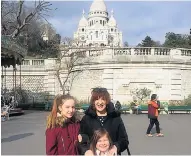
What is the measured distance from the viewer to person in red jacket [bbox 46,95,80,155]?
4590 mm

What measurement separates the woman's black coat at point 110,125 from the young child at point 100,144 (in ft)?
0.77

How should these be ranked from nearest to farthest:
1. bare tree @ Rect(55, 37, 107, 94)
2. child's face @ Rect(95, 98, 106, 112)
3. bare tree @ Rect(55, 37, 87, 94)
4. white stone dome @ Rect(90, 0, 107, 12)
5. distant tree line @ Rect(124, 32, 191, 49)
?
child's face @ Rect(95, 98, 106, 112) → bare tree @ Rect(55, 37, 107, 94) → bare tree @ Rect(55, 37, 87, 94) → distant tree line @ Rect(124, 32, 191, 49) → white stone dome @ Rect(90, 0, 107, 12)

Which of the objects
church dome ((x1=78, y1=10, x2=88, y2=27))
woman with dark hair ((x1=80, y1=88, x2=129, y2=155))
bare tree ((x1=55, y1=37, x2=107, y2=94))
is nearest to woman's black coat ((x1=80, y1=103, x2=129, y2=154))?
woman with dark hair ((x1=80, y1=88, x2=129, y2=155))

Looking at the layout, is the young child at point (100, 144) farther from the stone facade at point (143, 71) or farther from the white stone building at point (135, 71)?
the stone facade at point (143, 71)

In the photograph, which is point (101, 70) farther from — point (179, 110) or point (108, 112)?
point (108, 112)

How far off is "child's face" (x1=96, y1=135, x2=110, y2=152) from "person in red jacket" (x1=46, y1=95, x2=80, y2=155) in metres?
0.34

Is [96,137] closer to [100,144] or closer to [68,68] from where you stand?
[100,144]

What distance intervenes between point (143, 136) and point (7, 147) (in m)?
5.05

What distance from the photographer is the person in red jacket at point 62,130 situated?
4590 mm

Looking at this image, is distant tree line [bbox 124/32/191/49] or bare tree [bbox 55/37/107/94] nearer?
bare tree [bbox 55/37/107/94]

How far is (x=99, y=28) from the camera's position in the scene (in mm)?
123000

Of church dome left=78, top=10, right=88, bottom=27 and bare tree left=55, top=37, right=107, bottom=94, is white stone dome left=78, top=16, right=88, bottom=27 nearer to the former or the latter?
church dome left=78, top=10, right=88, bottom=27

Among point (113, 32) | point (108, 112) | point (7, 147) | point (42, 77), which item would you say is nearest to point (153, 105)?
point (7, 147)

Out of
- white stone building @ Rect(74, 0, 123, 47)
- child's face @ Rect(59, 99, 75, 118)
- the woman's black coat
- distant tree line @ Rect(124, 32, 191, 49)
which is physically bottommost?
the woman's black coat
